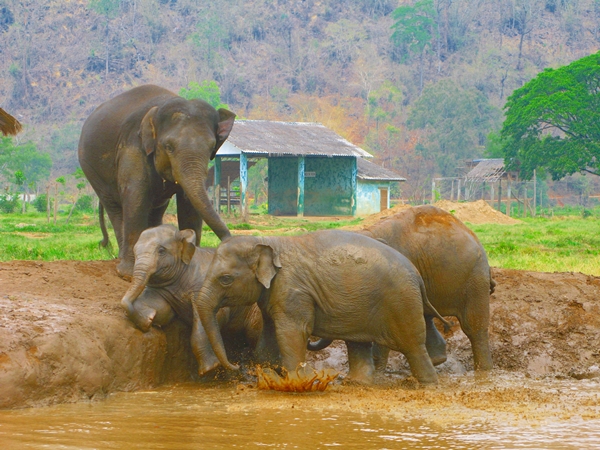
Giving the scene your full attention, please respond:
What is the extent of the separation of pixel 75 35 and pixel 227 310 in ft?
261

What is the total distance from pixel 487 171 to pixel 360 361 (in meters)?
42.8

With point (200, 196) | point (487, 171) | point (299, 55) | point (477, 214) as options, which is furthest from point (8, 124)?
point (299, 55)

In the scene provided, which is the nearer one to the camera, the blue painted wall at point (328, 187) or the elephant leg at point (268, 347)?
the elephant leg at point (268, 347)

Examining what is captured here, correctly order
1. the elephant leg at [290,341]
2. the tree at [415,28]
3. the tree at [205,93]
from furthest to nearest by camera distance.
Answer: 1. the tree at [415,28]
2. the tree at [205,93]
3. the elephant leg at [290,341]

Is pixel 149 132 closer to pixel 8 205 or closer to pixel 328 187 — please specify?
pixel 8 205

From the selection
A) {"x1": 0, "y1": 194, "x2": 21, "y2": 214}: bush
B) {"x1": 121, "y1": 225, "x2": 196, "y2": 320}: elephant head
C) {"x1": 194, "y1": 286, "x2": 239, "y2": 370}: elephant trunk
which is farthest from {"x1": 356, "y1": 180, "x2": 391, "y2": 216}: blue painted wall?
{"x1": 194, "y1": 286, "x2": 239, "y2": 370}: elephant trunk

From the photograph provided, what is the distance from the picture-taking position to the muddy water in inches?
223

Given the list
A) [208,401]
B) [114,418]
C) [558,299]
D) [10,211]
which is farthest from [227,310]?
[10,211]

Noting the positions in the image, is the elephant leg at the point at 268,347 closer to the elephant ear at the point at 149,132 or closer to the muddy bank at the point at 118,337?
the muddy bank at the point at 118,337

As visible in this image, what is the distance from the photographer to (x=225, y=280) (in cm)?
745

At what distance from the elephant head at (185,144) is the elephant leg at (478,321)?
2.29 metres

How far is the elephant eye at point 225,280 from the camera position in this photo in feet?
24.4

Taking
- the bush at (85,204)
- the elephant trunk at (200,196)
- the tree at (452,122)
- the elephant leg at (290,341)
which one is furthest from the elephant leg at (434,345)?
the tree at (452,122)

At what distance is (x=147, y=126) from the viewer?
357 inches
